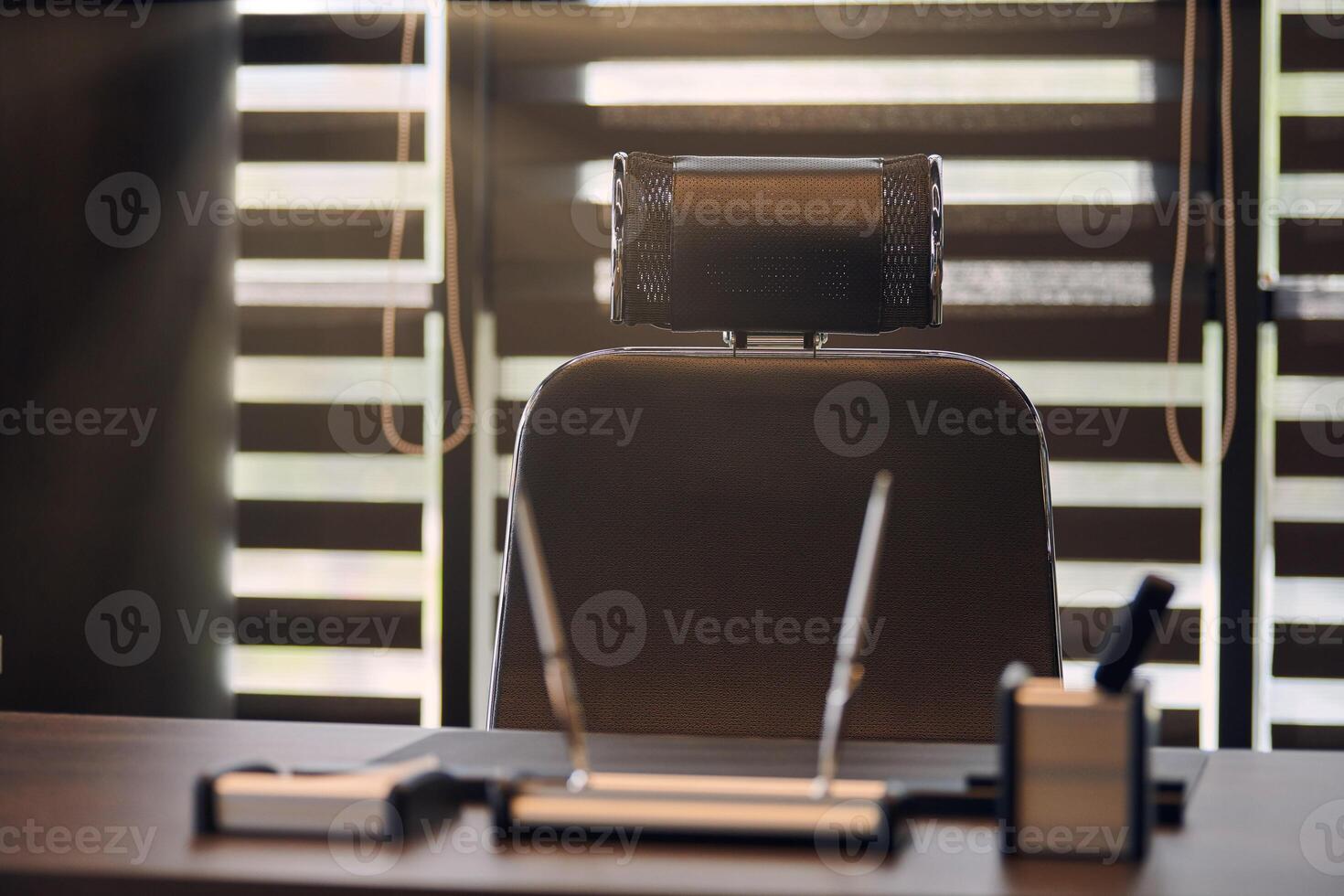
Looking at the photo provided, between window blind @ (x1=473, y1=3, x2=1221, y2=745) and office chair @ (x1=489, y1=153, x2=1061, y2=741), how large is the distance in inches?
56.1

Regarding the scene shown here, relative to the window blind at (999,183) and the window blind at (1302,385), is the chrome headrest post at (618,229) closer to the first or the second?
the window blind at (999,183)

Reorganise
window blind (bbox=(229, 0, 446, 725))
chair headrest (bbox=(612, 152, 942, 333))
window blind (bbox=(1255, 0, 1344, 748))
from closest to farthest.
Answer: chair headrest (bbox=(612, 152, 942, 333)) → window blind (bbox=(1255, 0, 1344, 748)) → window blind (bbox=(229, 0, 446, 725))

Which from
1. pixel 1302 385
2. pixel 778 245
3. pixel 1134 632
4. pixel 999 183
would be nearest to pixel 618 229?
pixel 778 245

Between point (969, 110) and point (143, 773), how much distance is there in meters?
2.33

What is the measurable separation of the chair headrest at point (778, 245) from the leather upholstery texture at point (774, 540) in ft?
0.32

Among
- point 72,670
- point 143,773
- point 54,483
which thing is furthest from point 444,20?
point 143,773

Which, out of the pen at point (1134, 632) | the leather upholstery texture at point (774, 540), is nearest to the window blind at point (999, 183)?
the leather upholstery texture at point (774, 540)

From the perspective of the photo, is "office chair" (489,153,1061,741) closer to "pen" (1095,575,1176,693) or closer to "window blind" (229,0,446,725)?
"pen" (1095,575,1176,693)

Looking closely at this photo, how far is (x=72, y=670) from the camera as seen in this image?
2568mm

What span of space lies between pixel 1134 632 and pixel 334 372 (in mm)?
2368

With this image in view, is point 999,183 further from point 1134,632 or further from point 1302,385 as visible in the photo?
point 1134,632

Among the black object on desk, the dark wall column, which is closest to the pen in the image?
the black object on desk

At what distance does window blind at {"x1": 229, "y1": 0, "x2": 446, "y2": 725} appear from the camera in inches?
105

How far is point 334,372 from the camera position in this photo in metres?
2.71
